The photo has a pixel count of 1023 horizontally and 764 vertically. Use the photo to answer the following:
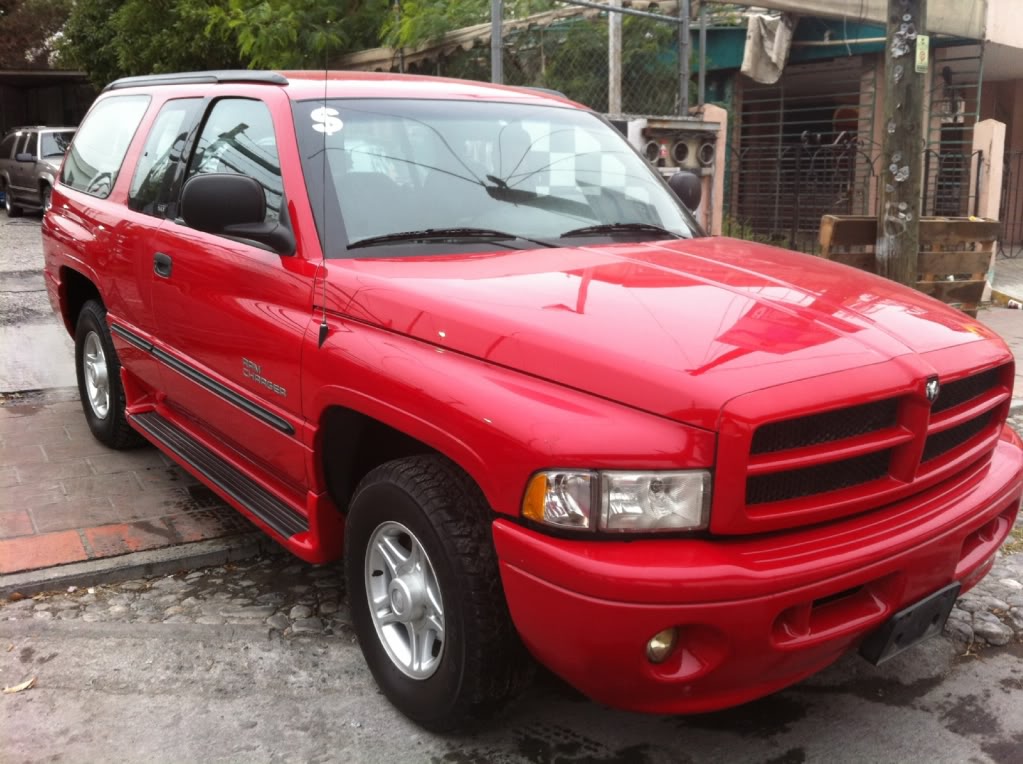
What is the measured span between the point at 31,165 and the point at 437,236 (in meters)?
18.0

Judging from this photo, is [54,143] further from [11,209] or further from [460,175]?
[460,175]

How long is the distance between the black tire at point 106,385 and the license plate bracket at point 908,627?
3.68 metres

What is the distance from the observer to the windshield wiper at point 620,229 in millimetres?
3508

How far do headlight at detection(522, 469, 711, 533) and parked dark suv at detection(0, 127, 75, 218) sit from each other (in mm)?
17905

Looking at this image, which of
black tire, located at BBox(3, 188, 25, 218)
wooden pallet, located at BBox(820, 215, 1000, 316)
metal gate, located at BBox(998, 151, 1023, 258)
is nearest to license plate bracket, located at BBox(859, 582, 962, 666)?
wooden pallet, located at BBox(820, 215, 1000, 316)

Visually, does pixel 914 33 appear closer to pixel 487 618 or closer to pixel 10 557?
pixel 487 618

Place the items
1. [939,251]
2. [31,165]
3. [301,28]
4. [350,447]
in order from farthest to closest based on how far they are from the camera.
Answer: [31,165] → [301,28] → [939,251] → [350,447]

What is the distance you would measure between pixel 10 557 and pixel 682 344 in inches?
118

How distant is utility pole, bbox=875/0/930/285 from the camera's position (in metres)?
6.12

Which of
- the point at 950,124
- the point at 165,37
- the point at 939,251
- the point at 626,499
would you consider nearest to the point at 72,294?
the point at 626,499

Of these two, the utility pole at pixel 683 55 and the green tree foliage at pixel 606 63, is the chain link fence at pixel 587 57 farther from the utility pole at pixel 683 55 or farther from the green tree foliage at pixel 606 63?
the utility pole at pixel 683 55

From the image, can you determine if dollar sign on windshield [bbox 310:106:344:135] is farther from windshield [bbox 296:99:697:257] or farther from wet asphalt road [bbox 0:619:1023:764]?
wet asphalt road [bbox 0:619:1023:764]

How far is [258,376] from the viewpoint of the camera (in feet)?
11.3

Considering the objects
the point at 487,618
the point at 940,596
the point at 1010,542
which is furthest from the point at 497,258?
the point at 1010,542
